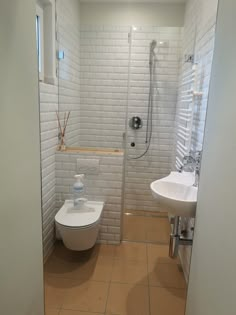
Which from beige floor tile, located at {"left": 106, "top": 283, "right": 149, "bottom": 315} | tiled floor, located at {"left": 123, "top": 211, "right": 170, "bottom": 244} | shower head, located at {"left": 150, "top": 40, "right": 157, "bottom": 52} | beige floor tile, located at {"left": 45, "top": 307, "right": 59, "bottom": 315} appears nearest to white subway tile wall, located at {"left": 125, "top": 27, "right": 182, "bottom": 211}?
shower head, located at {"left": 150, "top": 40, "right": 157, "bottom": 52}

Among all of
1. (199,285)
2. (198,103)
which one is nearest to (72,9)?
(198,103)

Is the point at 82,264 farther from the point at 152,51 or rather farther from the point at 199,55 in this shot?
the point at 152,51

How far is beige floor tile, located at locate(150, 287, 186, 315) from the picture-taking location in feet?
5.87

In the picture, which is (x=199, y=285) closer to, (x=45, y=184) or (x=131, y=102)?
(x=45, y=184)

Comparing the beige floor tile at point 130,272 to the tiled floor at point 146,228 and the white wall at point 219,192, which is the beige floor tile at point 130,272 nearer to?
the tiled floor at point 146,228

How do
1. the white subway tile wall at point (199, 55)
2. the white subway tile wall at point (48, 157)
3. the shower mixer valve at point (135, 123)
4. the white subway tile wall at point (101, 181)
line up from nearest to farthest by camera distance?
the white subway tile wall at point (199, 55)
the white subway tile wall at point (48, 157)
the white subway tile wall at point (101, 181)
the shower mixer valve at point (135, 123)

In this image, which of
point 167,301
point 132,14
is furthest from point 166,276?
point 132,14

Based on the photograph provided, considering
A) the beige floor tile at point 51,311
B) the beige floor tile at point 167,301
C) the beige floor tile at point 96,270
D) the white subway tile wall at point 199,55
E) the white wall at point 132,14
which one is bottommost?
the beige floor tile at point 51,311

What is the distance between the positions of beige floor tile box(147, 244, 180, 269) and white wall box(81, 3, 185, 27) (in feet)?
8.49

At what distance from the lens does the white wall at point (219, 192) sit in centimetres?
89

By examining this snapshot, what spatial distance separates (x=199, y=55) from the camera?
7.02ft

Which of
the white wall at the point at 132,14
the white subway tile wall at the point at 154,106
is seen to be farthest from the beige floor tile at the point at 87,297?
the white wall at the point at 132,14

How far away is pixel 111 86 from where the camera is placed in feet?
10.1

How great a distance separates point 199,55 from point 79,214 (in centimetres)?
175
